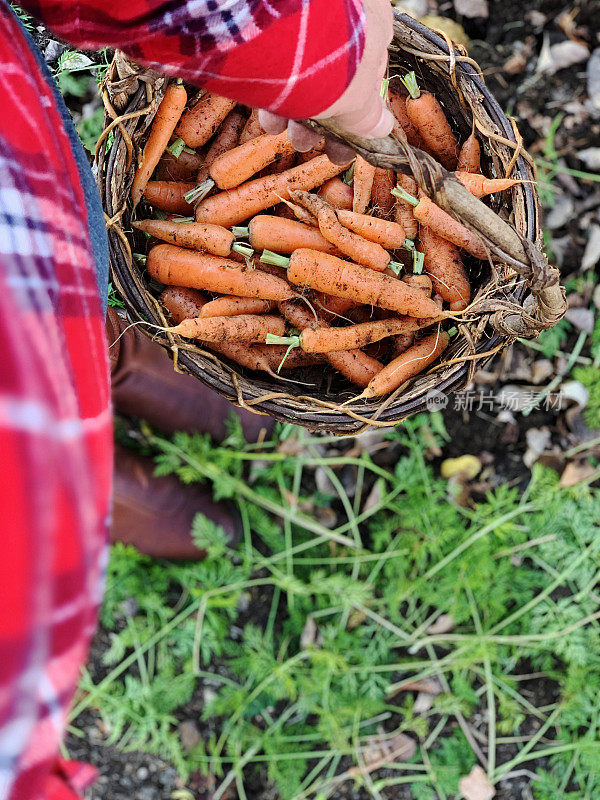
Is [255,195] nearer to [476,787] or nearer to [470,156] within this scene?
[470,156]

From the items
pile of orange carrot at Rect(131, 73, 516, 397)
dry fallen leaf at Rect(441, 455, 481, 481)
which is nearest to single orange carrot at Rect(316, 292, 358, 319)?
→ pile of orange carrot at Rect(131, 73, 516, 397)

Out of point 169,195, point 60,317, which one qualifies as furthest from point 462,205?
point 169,195

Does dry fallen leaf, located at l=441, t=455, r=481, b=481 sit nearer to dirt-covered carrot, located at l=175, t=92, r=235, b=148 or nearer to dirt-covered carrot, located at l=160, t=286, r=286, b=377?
dirt-covered carrot, located at l=160, t=286, r=286, b=377

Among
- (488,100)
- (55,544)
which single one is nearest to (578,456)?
(488,100)

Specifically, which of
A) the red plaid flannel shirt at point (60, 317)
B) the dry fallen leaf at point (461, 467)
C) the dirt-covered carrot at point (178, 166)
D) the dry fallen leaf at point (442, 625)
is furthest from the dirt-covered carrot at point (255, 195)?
the dry fallen leaf at point (442, 625)

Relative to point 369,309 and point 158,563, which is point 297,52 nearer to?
point 369,309
